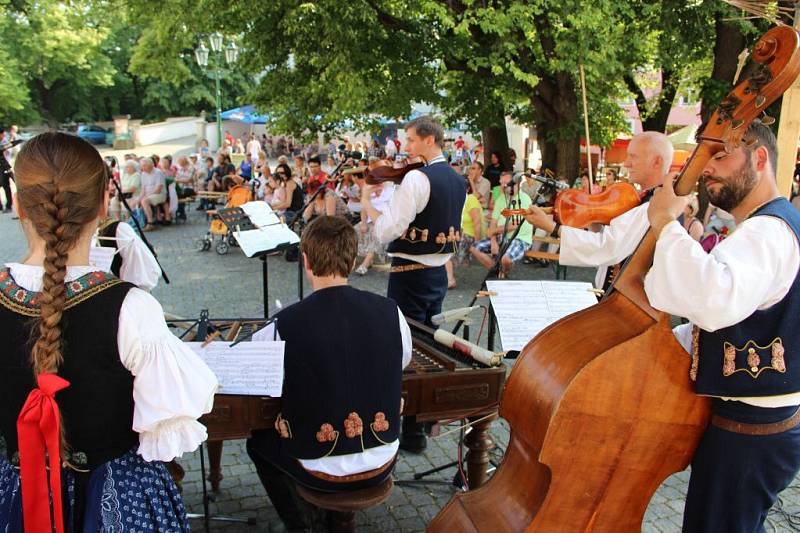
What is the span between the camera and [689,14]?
351 inches

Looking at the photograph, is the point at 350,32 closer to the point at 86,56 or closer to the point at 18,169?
the point at 18,169

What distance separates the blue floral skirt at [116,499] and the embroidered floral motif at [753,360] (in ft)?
5.43

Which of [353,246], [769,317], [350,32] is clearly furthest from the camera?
[350,32]

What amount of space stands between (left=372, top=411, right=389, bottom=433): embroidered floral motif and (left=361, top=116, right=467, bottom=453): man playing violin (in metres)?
1.83

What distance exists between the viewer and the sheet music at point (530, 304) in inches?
104

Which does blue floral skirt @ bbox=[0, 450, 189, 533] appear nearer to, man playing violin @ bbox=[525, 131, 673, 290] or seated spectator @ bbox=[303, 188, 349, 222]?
man playing violin @ bbox=[525, 131, 673, 290]

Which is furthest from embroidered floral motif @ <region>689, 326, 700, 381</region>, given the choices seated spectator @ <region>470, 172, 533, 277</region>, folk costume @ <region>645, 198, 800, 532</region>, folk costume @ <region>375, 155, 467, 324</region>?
seated spectator @ <region>470, 172, 533, 277</region>

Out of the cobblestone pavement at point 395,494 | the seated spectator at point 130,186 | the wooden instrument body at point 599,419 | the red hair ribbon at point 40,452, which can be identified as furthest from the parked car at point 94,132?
the wooden instrument body at point 599,419

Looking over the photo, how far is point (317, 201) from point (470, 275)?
2655 mm

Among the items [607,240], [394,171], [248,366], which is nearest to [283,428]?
[248,366]

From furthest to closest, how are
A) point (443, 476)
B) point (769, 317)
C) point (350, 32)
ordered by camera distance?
point (350, 32) → point (443, 476) → point (769, 317)

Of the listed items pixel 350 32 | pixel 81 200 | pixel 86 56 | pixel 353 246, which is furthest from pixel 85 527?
pixel 86 56

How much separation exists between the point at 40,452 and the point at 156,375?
351mm

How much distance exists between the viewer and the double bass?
1933 millimetres
